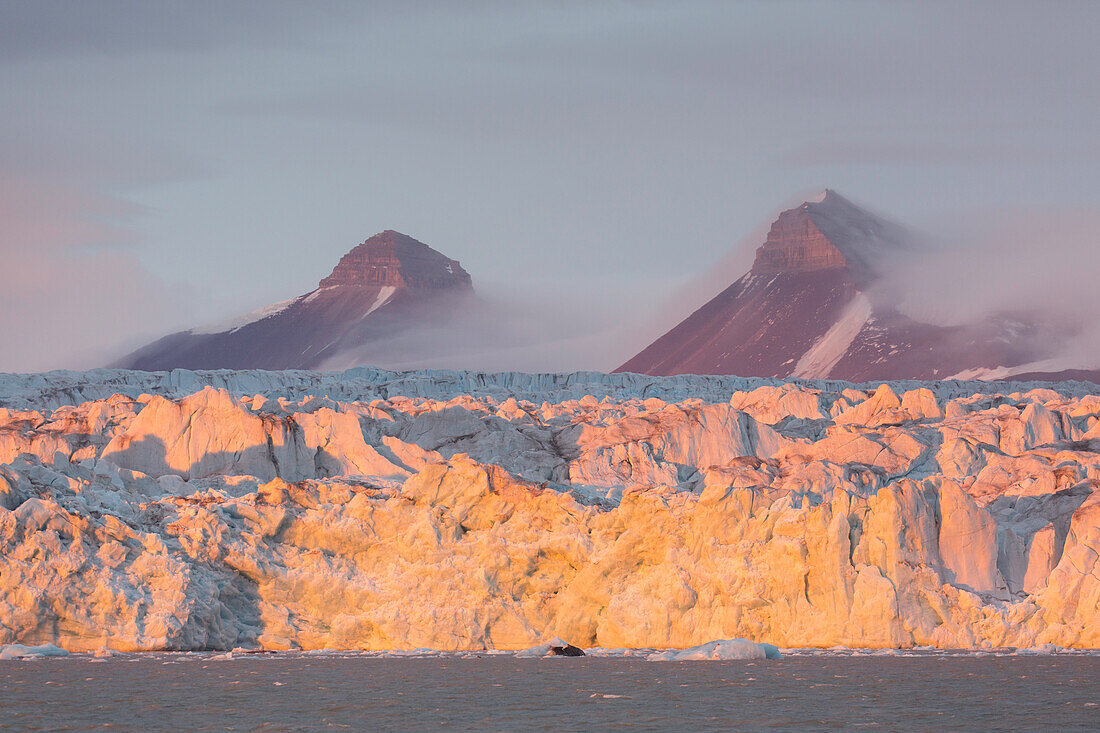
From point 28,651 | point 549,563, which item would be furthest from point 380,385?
point 28,651

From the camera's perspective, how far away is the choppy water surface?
27266 millimetres

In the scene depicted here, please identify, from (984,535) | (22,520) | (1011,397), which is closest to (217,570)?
(22,520)

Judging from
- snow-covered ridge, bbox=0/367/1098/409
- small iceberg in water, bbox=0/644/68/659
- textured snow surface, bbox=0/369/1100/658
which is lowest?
small iceberg in water, bbox=0/644/68/659

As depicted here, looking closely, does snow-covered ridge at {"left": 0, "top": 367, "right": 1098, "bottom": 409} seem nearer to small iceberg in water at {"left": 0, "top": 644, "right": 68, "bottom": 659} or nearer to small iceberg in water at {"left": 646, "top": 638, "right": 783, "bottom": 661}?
small iceberg in water at {"left": 0, "top": 644, "right": 68, "bottom": 659}

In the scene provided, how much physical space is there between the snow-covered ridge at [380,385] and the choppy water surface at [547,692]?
57.0 meters

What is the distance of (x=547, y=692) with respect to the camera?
1232 inches

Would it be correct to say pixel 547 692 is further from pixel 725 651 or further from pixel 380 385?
pixel 380 385

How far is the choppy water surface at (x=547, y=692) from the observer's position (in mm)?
27266

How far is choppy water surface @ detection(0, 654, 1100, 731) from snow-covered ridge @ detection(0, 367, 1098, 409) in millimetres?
57020

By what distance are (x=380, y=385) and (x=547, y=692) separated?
7495 centimetres

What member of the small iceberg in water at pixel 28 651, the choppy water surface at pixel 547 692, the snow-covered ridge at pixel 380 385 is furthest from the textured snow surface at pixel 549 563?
the snow-covered ridge at pixel 380 385

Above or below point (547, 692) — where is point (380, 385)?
above

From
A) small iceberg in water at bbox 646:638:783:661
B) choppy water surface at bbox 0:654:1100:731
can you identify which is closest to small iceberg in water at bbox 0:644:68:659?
choppy water surface at bbox 0:654:1100:731

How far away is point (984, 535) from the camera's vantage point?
128 feet
